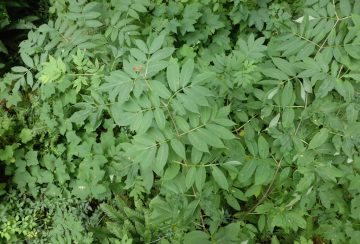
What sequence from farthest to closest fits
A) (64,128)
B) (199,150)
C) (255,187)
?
1. (64,128)
2. (255,187)
3. (199,150)

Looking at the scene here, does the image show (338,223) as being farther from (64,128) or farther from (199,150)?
(64,128)

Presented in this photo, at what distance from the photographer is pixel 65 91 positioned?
9.70 feet

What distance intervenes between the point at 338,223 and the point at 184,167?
1162 mm

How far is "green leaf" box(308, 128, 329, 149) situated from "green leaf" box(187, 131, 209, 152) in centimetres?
73

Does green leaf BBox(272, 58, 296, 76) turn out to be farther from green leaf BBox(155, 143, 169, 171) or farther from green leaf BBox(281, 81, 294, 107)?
green leaf BBox(155, 143, 169, 171)

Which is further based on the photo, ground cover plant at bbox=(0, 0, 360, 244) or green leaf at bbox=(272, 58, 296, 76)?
green leaf at bbox=(272, 58, 296, 76)

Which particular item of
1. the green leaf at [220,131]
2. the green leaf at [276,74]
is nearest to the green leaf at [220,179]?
the green leaf at [220,131]

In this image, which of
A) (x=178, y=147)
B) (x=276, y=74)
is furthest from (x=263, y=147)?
(x=178, y=147)

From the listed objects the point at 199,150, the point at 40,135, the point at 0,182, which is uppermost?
the point at 199,150

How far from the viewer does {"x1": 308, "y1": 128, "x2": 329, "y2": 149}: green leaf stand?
2.10 m

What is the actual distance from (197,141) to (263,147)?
625 millimetres

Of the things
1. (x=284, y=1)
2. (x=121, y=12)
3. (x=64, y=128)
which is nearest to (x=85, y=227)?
(x=64, y=128)

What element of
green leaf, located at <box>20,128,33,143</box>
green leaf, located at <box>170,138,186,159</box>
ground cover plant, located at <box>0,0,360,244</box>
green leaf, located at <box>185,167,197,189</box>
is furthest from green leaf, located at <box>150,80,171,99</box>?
green leaf, located at <box>20,128,33,143</box>

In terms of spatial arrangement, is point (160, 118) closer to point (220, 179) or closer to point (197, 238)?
point (220, 179)
